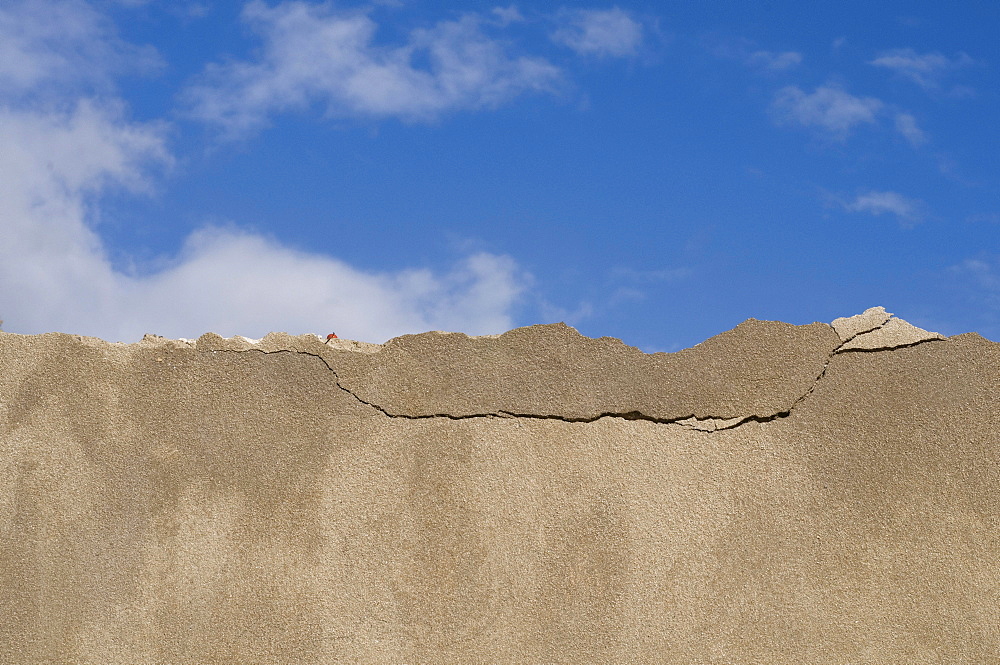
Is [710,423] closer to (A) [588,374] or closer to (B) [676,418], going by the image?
(B) [676,418]

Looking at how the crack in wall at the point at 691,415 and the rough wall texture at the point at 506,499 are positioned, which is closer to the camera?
the rough wall texture at the point at 506,499

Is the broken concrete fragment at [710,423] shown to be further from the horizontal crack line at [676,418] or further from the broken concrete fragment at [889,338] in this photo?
the broken concrete fragment at [889,338]

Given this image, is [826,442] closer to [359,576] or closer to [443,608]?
[443,608]

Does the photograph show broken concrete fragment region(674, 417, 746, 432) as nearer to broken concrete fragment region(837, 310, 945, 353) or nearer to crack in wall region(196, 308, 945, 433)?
crack in wall region(196, 308, 945, 433)

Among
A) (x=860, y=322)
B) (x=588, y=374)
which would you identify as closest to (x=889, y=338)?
(x=860, y=322)

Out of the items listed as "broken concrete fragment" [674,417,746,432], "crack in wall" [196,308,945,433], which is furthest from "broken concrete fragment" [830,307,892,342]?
"broken concrete fragment" [674,417,746,432]

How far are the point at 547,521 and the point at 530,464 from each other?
226 mm

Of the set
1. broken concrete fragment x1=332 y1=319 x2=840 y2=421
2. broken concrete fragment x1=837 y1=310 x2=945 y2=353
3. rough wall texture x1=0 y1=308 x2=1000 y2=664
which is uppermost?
broken concrete fragment x1=837 y1=310 x2=945 y2=353

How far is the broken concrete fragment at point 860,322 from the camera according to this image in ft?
11.0

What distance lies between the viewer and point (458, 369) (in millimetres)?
3359

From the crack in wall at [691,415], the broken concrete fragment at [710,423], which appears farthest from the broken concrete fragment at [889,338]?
the broken concrete fragment at [710,423]

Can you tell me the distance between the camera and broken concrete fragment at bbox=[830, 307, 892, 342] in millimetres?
3367

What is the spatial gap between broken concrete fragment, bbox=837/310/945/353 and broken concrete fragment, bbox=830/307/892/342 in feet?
0.06

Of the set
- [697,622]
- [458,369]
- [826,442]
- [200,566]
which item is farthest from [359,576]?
[826,442]
